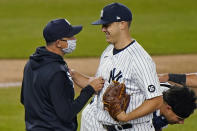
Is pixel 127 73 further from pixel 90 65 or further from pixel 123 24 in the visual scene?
pixel 90 65

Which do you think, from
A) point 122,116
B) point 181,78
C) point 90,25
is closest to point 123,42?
point 122,116

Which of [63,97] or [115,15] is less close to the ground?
[115,15]

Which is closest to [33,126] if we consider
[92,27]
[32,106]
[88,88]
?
[32,106]

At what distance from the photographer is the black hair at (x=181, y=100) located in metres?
6.46

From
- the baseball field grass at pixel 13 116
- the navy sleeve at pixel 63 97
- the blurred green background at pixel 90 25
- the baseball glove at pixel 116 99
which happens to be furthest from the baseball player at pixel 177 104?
the blurred green background at pixel 90 25

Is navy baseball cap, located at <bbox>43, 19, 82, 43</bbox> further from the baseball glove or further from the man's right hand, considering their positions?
the baseball glove

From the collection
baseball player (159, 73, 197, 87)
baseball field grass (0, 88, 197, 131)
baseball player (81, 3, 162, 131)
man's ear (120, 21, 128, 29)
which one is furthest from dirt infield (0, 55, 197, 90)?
man's ear (120, 21, 128, 29)

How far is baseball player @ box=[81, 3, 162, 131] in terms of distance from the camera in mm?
6012

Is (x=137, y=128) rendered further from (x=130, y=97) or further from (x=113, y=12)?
(x=113, y=12)

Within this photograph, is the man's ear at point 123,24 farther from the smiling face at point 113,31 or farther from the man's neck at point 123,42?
the man's neck at point 123,42

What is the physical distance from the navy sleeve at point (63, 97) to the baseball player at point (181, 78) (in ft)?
4.56

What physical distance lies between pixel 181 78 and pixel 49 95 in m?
1.90

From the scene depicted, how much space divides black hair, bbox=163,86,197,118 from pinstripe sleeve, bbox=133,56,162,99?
51cm

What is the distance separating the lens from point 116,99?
6.07 m
